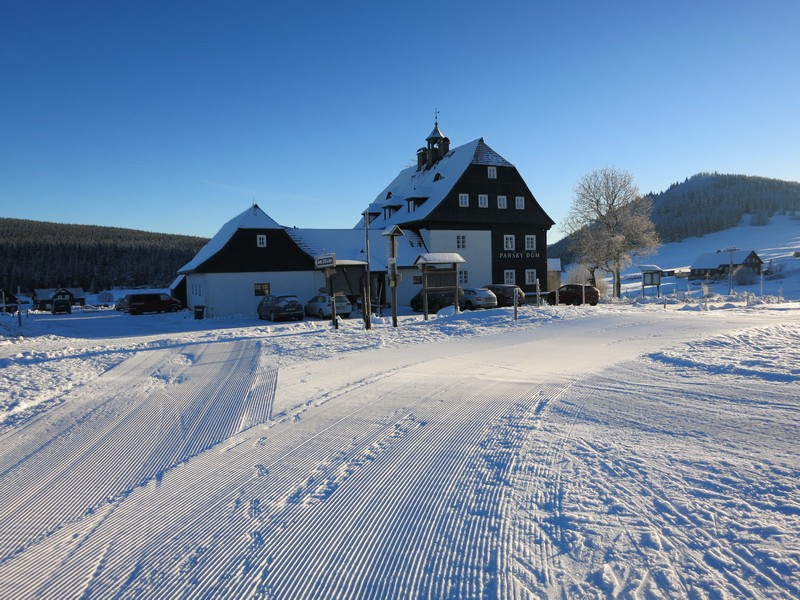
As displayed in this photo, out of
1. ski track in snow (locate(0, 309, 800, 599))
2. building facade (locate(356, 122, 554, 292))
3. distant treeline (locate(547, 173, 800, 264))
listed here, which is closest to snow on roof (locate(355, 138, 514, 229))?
building facade (locate(356, 122, 554, 292))

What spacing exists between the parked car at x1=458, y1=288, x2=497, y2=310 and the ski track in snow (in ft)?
61.5

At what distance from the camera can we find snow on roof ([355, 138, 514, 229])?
39.2 meters

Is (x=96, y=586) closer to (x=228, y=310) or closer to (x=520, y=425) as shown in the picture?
(x=520, y=425)

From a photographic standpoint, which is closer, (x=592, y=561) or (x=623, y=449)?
(x=592, y=561)

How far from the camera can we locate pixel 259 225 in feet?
108

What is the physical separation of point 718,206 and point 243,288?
572 ft

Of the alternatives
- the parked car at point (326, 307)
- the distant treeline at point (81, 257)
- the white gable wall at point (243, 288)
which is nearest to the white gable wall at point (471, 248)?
the white gable wall at point (243, 288)

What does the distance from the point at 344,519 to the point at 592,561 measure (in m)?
1.89

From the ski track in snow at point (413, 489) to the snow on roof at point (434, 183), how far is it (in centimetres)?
3076

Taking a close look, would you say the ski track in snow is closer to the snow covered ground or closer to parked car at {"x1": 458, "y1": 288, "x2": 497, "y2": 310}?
the snow covered ground

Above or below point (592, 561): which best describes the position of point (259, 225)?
above

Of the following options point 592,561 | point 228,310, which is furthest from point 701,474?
point 228,310

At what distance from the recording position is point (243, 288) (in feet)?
108

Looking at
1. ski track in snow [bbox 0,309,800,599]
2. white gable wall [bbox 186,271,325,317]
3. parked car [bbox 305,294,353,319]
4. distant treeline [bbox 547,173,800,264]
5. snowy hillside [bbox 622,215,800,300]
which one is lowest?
ski track in snow [bbox 0,309,800,599]
